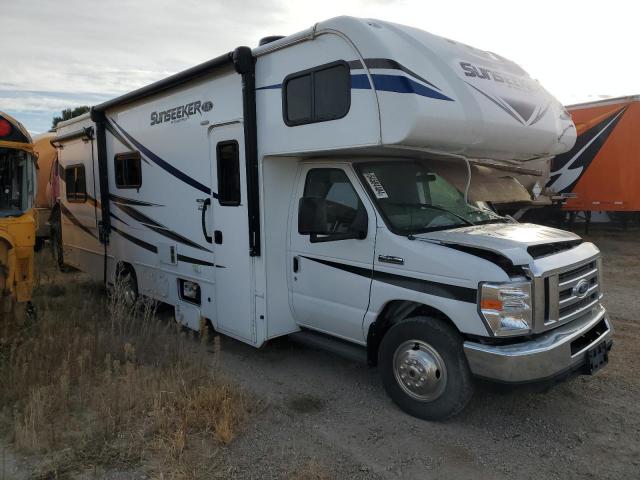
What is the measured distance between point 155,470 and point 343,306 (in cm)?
201

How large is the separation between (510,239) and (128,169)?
5202 mm

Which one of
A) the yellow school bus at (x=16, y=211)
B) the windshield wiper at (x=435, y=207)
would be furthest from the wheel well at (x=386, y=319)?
the yellow school bus at (x=16, y=211)

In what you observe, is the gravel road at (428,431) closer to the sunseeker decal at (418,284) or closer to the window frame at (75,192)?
the sunseeker decal at (418,284)

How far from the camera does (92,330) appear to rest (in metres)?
5.88

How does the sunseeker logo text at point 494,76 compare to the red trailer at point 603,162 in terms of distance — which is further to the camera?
the red trailer at point 603,162

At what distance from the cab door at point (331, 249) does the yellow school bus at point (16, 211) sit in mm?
2969

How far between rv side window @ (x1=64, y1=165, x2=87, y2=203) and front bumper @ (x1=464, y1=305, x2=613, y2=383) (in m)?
6.77

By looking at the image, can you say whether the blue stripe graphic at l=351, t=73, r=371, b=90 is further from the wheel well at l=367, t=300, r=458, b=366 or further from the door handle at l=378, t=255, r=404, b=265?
the wheel well at l=367, t=300, r=458, b=366

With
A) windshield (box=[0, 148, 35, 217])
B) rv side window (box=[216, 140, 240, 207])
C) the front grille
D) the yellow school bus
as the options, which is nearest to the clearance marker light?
the yellow school bus

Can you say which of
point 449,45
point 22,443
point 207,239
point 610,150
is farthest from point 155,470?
point 610,150

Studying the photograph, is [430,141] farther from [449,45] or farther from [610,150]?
[610,150]

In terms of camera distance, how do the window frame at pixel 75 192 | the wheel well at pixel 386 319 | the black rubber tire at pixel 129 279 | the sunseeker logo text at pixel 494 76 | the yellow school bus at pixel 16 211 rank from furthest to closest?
1. the window frame at pixel 75 192
2. the black rubber tire at pixel 129 279
3. the yellow school bus at pixel 16 211
4. the sunseeker logo text at pixel 494 76
5. the wheel well at pixel 386 319

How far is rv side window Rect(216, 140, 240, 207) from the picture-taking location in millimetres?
5340

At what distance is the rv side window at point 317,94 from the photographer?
428 centimetres
